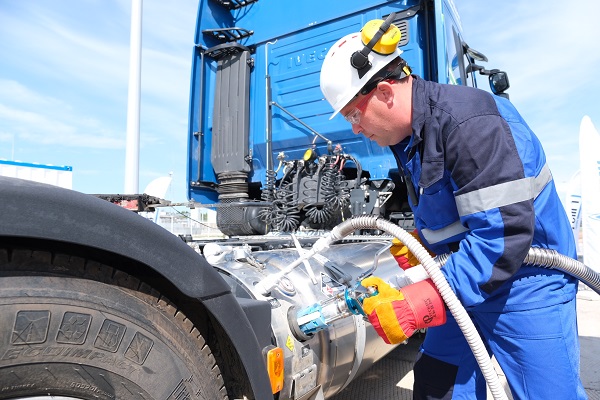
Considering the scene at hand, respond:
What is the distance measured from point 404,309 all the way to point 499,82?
308 centimetres

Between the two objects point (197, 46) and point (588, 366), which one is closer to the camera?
point (588, 366)

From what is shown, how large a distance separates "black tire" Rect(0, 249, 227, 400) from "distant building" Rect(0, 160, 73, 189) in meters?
2.75

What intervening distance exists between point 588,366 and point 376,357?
7.56 ft

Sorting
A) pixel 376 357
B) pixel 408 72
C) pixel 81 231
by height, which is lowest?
pixel 376 357

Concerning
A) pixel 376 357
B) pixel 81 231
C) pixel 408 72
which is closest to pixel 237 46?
pixel 408 72

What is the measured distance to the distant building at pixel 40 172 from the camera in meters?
3.44

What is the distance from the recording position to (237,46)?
3.93 m

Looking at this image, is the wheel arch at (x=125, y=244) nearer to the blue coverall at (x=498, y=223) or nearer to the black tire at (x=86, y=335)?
the black tire at (x=86, y=335)

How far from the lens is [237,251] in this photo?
193 cm

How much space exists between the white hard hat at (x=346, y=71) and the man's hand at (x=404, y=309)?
2.27 feet

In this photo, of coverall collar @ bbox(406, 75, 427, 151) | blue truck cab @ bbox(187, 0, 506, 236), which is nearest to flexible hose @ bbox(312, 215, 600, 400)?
coverall collar @ bbox(406, 75, 427, 151)

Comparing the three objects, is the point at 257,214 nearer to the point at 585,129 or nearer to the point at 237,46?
the point at 237,46

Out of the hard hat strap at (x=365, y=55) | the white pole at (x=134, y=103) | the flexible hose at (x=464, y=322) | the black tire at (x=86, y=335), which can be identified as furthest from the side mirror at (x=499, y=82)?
the white pole at (x=134, y=103)

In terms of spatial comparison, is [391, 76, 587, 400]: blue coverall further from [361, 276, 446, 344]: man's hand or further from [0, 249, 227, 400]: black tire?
[0, 249, 227, 400]: black tire
